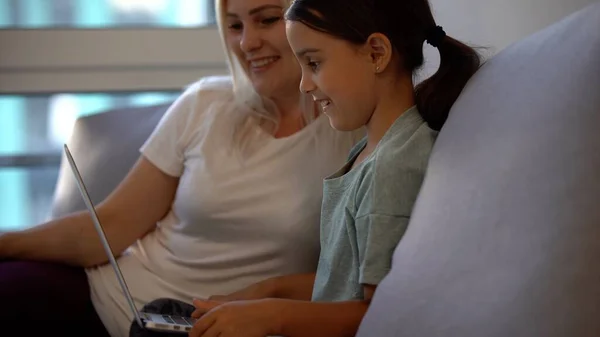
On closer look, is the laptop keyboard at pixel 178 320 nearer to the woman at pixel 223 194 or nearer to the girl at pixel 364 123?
the girl at pixel 364 123

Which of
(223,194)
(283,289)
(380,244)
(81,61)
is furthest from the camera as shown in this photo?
(81,61)

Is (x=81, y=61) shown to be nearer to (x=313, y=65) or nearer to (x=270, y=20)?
(x=270, y=20)

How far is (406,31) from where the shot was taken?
3.27 feet

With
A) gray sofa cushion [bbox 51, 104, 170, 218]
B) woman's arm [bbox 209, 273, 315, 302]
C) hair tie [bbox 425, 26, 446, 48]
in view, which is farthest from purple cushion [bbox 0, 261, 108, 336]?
hair tie [bbox 425, 26, 446, 48]

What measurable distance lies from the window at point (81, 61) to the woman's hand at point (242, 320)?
1.35 meters

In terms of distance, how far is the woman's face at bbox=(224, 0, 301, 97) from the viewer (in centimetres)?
141

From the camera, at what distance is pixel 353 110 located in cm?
100

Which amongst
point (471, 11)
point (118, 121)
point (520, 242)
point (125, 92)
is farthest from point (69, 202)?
point (520, 242)

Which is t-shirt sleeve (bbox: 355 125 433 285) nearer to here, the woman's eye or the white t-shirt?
the white t-shirt

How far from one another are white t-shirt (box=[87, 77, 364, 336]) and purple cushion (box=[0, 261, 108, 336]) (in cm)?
2

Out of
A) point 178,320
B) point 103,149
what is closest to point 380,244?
point 178,320

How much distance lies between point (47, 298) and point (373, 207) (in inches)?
28.4

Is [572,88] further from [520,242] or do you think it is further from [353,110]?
[353,110]

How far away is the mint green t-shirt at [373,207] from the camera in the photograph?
0.90 meters
